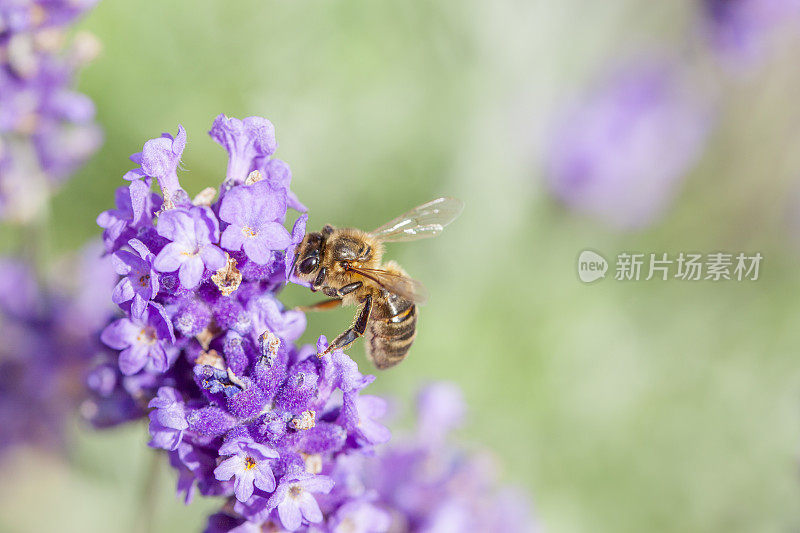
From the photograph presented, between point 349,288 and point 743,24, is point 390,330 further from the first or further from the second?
point 743,24

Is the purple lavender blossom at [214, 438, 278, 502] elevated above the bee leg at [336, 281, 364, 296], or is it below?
below

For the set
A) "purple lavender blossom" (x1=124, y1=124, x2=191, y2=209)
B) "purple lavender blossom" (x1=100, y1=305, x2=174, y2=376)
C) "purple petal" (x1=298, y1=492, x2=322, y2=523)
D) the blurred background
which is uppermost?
the blurred background

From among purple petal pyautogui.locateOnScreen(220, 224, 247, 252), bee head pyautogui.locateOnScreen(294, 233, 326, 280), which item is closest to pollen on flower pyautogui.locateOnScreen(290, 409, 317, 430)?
purple petal pyautogui.locateOnScreen(220, 224, 247, 252)

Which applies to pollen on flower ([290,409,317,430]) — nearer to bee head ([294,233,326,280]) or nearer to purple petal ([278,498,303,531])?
purple petal ([278,498,303,531])

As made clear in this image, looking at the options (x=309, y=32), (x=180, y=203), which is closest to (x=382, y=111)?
(x=309, y=32)

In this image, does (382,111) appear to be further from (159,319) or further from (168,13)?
(159,319)

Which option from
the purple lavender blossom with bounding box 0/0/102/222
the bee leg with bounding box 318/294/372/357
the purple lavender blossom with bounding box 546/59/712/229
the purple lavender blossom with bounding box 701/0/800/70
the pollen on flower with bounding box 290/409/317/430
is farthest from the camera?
the purple lavender blossom with bounding box 546/59/712/229

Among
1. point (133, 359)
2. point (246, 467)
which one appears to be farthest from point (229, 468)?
point (133, 359)

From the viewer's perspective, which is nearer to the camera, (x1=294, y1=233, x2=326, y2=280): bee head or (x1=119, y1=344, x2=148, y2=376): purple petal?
(x1=119, y1=344, x2=148, y2=376): purple petal
